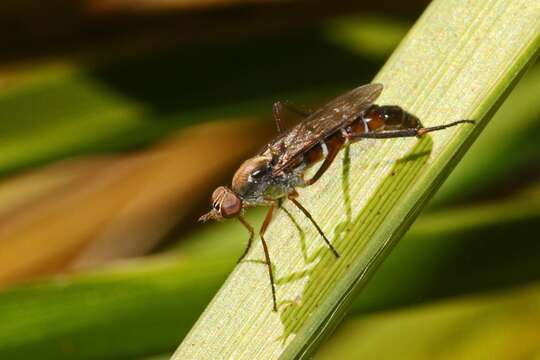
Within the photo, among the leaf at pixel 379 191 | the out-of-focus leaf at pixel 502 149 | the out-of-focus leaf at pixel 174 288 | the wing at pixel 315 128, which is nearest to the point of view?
the leaf at pixel 379 191

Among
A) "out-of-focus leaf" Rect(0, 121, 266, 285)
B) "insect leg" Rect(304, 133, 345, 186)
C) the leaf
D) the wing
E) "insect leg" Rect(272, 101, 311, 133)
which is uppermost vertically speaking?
"out-of-focus leaf" Rect(0, 121, 266, 285)

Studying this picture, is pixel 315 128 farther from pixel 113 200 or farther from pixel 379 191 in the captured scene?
pixel 113 200

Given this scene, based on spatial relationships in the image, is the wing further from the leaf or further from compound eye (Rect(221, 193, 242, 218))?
the leaf

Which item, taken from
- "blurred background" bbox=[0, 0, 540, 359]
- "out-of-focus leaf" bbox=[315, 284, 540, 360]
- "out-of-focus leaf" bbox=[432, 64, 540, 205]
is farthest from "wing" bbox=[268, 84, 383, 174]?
"out-of-focus leaf" bbox=[315, 284, 540, 360]

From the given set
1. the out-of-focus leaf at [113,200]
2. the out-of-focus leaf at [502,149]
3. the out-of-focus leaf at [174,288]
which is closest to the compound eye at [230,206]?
the out-of-focus leaf at [174,288]

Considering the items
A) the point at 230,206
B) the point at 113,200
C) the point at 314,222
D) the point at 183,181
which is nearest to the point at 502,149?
the point at 230,206

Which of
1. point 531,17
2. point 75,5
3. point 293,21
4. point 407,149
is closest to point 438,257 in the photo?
point 407,149

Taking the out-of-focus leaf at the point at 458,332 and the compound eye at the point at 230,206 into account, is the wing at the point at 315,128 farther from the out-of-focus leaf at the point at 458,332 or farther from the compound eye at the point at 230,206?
the out-of-focus leaf at the point at 458,332
